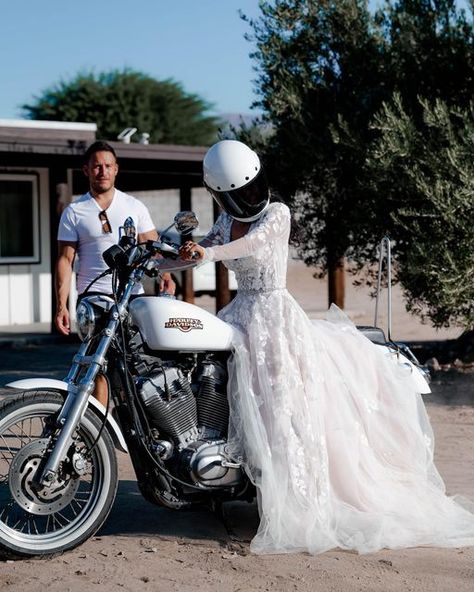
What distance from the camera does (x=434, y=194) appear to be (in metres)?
9.06

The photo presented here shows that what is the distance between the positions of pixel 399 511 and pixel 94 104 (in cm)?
5096

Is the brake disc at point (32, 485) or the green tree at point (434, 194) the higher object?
the green tree at point (434, 194)

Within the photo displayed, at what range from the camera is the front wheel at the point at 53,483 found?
4.54m

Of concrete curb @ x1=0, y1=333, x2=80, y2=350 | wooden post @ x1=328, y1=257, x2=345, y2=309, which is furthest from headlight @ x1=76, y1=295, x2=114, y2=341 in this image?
concrete curb @ x1=0, y1=333, x2=80, y2=350

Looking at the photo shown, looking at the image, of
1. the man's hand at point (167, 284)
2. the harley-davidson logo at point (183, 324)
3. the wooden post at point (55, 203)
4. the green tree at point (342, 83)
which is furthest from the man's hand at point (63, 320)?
the wooden post at point (55, 203)

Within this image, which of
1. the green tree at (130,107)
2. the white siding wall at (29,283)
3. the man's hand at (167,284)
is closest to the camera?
the man's hand at (167,284)

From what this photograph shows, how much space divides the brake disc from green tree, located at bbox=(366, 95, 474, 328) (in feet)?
17.3

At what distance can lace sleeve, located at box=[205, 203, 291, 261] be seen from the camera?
4809 millimetres

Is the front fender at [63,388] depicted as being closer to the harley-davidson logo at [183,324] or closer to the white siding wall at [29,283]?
the harley-davidson logo at [183,324]

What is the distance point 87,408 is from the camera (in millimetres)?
4688

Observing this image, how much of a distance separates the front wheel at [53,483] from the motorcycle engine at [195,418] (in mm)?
276

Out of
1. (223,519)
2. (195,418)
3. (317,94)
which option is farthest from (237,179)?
(317,94)

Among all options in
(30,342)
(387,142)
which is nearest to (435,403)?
(387,142)

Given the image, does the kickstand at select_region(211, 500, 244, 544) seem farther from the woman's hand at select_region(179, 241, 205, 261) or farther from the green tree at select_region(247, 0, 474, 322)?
the green tree at select_region(247, 0, 474, 322)
